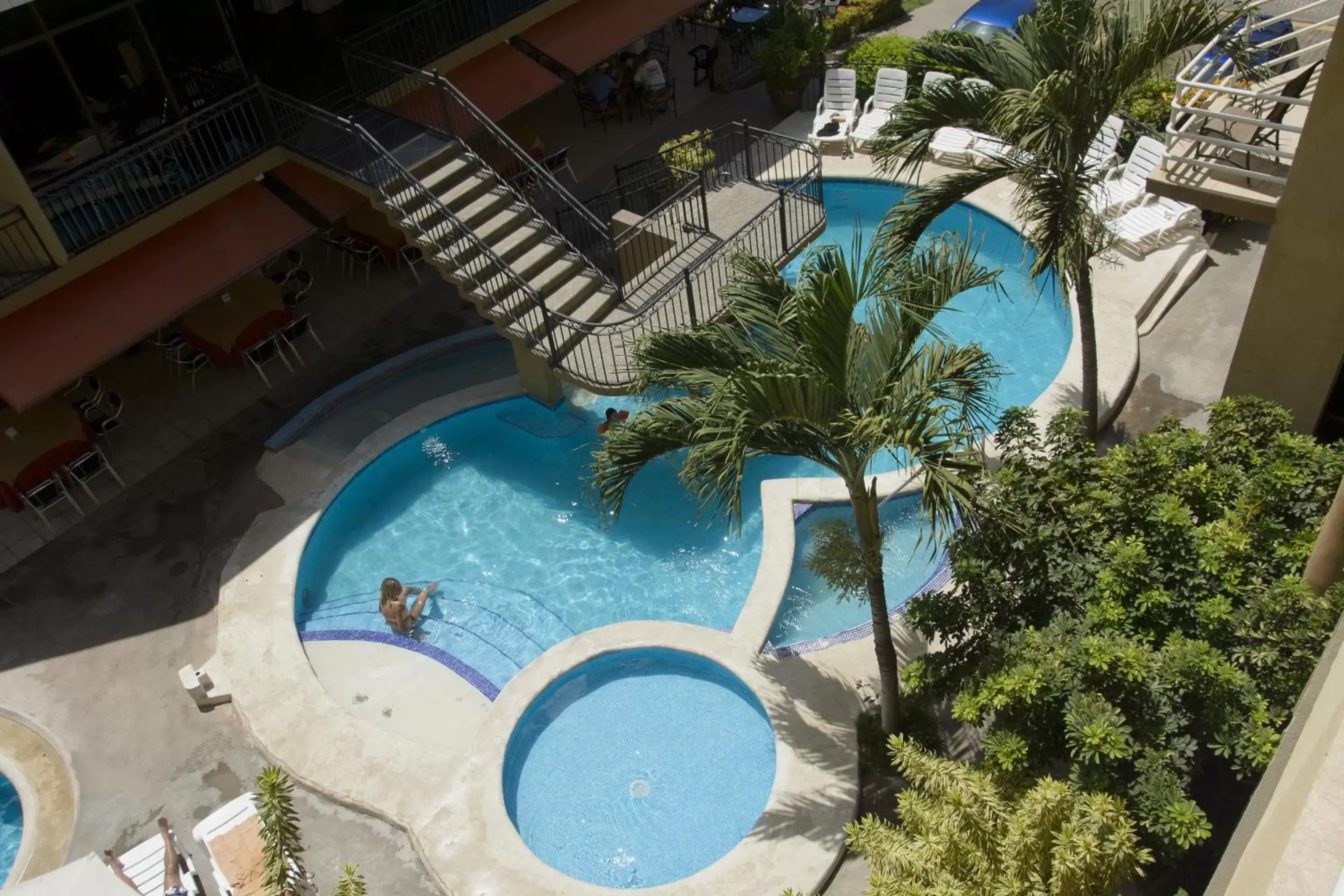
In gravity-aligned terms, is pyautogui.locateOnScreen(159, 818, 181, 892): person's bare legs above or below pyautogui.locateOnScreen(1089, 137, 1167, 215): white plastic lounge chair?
below

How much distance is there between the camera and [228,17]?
632 inches

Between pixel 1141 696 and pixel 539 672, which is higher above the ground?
pixel 1141 696

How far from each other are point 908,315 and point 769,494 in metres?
5.84

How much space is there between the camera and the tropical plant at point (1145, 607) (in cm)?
771

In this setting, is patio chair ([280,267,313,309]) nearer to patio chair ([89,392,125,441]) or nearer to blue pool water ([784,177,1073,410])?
patio chair ([89,392,125,441])

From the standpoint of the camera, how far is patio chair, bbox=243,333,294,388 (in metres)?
16.8

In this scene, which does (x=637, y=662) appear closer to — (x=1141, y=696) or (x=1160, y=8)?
(x=1141, y=696)

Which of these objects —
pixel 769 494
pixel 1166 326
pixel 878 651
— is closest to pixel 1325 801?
pixel 878 651

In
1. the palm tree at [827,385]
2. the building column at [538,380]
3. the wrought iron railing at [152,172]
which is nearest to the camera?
the palm tree at [827,385]

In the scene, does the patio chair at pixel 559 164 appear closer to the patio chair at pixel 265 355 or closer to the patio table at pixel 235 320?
the patio table at pixel 235 320

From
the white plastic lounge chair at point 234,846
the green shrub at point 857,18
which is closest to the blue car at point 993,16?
the green shrub at point 857,18

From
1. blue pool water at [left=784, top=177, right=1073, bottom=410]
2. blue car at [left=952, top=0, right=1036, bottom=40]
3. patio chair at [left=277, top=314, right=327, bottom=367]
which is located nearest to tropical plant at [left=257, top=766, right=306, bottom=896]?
blue pool water at [left=784, top=177, right=1073, bottom=410]

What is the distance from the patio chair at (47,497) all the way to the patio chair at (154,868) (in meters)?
5.97

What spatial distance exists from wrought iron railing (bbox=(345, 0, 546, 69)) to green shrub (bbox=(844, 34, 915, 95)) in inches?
273
